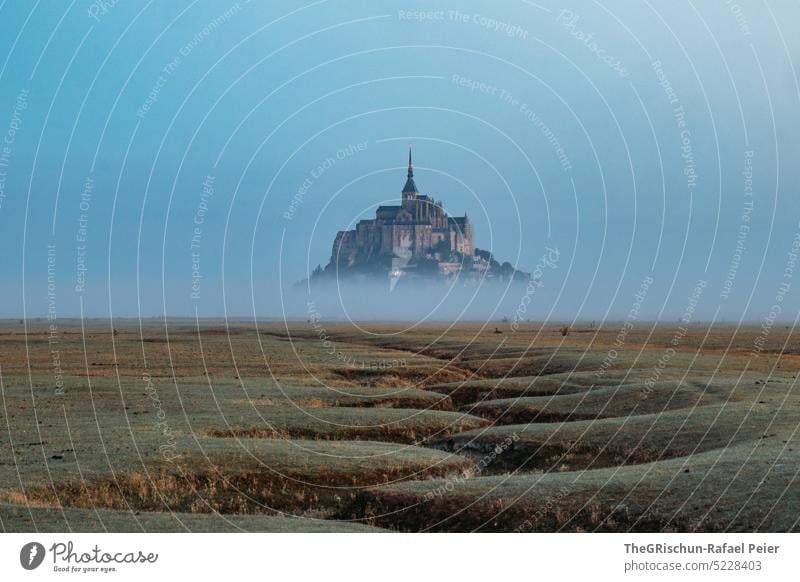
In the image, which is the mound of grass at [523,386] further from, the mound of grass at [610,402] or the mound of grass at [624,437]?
the mound of grass at [624,437]

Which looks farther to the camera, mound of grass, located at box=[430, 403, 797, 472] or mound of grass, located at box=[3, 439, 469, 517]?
mound of grass, located at box=[430, 403, 797, 472]

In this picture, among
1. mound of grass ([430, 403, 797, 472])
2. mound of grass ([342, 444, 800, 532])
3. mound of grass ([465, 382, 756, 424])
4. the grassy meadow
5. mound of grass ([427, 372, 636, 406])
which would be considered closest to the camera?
mound of grass ([342, 444, 800, 532])

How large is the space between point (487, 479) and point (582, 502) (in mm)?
5200

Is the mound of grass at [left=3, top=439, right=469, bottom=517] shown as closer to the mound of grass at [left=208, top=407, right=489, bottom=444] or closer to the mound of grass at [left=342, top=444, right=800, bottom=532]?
the mound of grass at [left=342, top=444, right=800, bottom=532]

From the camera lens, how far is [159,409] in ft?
194

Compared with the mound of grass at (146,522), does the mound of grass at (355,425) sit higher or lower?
higher

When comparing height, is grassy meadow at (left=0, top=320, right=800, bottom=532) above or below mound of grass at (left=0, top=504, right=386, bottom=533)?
above

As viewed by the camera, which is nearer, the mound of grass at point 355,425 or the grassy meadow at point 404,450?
the grassy meadow at point 404,450

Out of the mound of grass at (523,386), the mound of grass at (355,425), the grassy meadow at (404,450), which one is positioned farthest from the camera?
the mound of grass at (523,386)

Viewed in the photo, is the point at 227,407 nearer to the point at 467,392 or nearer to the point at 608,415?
the point at 467,392

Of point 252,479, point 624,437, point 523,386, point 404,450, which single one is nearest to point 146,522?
point 252,479

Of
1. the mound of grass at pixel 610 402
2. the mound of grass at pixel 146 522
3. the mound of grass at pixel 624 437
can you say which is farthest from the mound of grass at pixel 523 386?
the mound of grass at pixel 146 522

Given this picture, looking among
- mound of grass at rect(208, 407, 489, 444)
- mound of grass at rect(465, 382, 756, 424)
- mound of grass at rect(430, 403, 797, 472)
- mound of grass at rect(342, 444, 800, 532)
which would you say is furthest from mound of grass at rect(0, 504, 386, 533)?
mound of grass at rect(465, 382, 756, 424)
